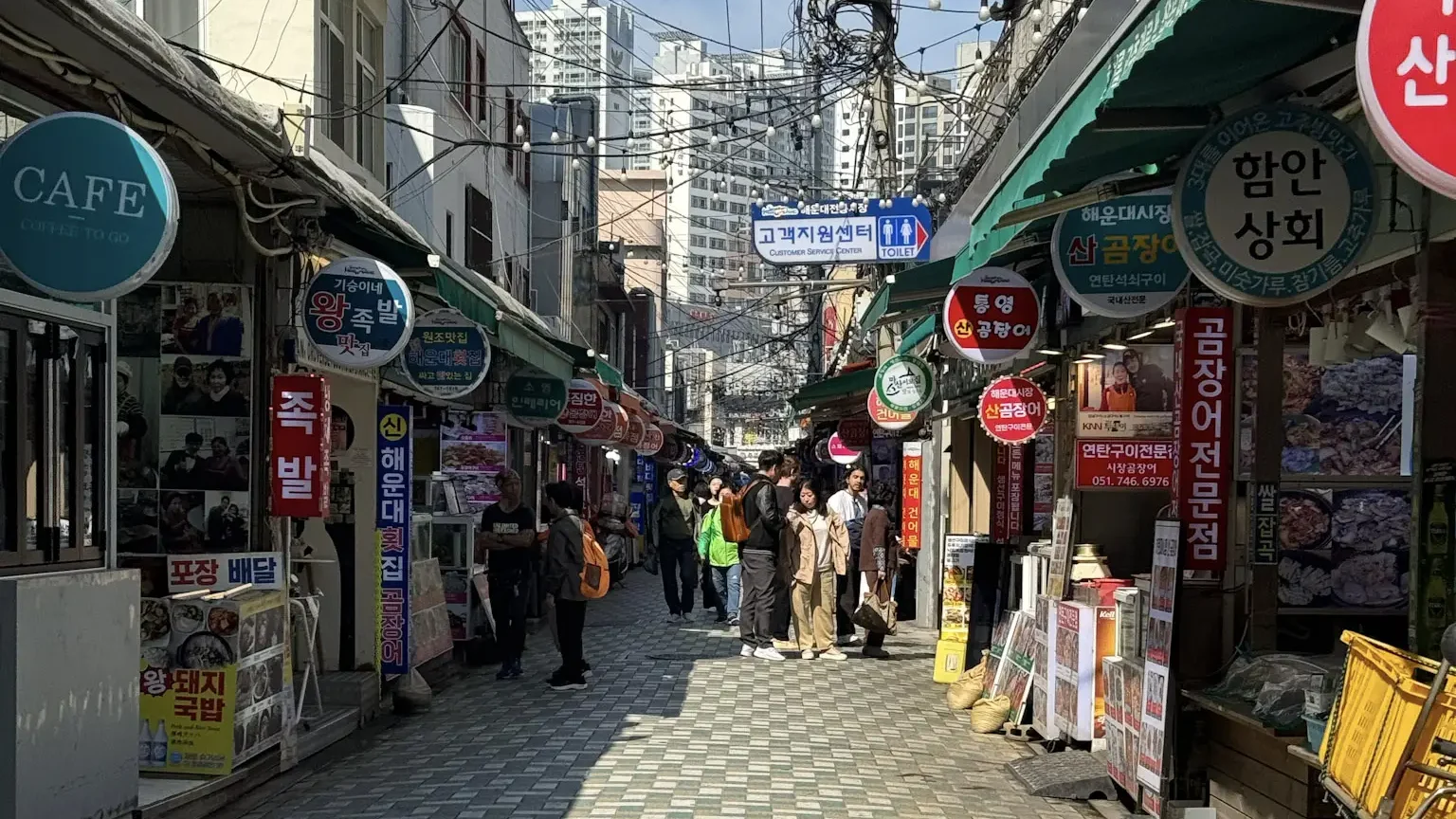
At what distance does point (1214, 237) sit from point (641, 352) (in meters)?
56.1

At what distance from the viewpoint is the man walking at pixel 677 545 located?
21766mm

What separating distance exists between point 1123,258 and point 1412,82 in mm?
5103

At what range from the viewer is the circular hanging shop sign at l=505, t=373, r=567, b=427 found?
2011 centimetres

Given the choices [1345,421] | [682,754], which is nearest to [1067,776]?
[682,754]

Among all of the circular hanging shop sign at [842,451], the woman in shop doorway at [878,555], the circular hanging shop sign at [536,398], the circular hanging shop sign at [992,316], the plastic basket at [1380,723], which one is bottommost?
the woman in shop doorway at [878,555]

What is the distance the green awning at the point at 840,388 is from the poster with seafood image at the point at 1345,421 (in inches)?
577

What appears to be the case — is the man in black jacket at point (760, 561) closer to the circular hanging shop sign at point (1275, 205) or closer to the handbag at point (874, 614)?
the handbag at point (874, 614)

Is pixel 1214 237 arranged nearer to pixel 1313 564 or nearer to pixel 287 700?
pixel 1313 564

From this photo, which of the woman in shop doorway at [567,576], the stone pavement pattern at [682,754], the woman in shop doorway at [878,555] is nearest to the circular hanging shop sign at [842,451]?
the woman in shop doorway at [878,555]

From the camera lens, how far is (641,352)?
61.7 meters

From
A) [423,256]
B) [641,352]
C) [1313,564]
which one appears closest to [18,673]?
[423,256]

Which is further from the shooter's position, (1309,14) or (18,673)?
(18,673)

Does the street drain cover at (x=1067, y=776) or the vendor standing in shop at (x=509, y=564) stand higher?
the vendor standing in shop at (x=509, y=564)

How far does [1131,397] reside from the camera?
10.6m
